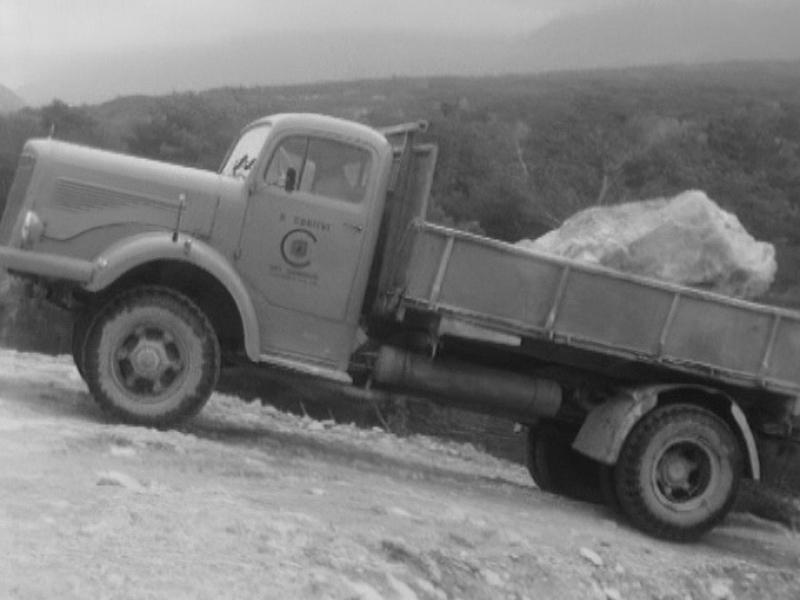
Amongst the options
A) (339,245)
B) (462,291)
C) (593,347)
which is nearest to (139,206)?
(339,245)

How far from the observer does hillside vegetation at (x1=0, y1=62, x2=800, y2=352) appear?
30073 millimetres

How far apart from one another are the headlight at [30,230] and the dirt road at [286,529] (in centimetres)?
109

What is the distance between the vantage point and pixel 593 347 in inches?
356

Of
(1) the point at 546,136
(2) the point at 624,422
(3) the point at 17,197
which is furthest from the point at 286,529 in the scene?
(1) the point at 546,136

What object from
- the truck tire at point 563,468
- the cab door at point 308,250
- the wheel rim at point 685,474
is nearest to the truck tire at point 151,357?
the cab door at point 308,250

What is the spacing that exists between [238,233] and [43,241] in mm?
1238

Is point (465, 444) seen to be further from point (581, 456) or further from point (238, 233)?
point (238, 233)

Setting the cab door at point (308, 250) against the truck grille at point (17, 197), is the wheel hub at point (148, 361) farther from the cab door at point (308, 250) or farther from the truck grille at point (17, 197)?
the truck grille at point (17, 197)

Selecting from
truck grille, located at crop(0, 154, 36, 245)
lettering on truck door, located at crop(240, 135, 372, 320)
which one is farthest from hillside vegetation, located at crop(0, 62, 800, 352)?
lettering on truck door, located at crop(240, 135, 372, 320)

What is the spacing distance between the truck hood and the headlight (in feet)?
0.23

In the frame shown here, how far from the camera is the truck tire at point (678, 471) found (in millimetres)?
9164

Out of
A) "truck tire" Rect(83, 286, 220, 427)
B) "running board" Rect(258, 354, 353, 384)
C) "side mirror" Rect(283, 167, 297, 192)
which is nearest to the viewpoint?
"truck tire" Rect(83, 286, 220, 427)

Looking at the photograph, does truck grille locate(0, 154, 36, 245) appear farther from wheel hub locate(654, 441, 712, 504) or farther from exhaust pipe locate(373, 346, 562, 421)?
wheel hub locate(654, 441, 712, 504)

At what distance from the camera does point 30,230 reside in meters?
8.71
